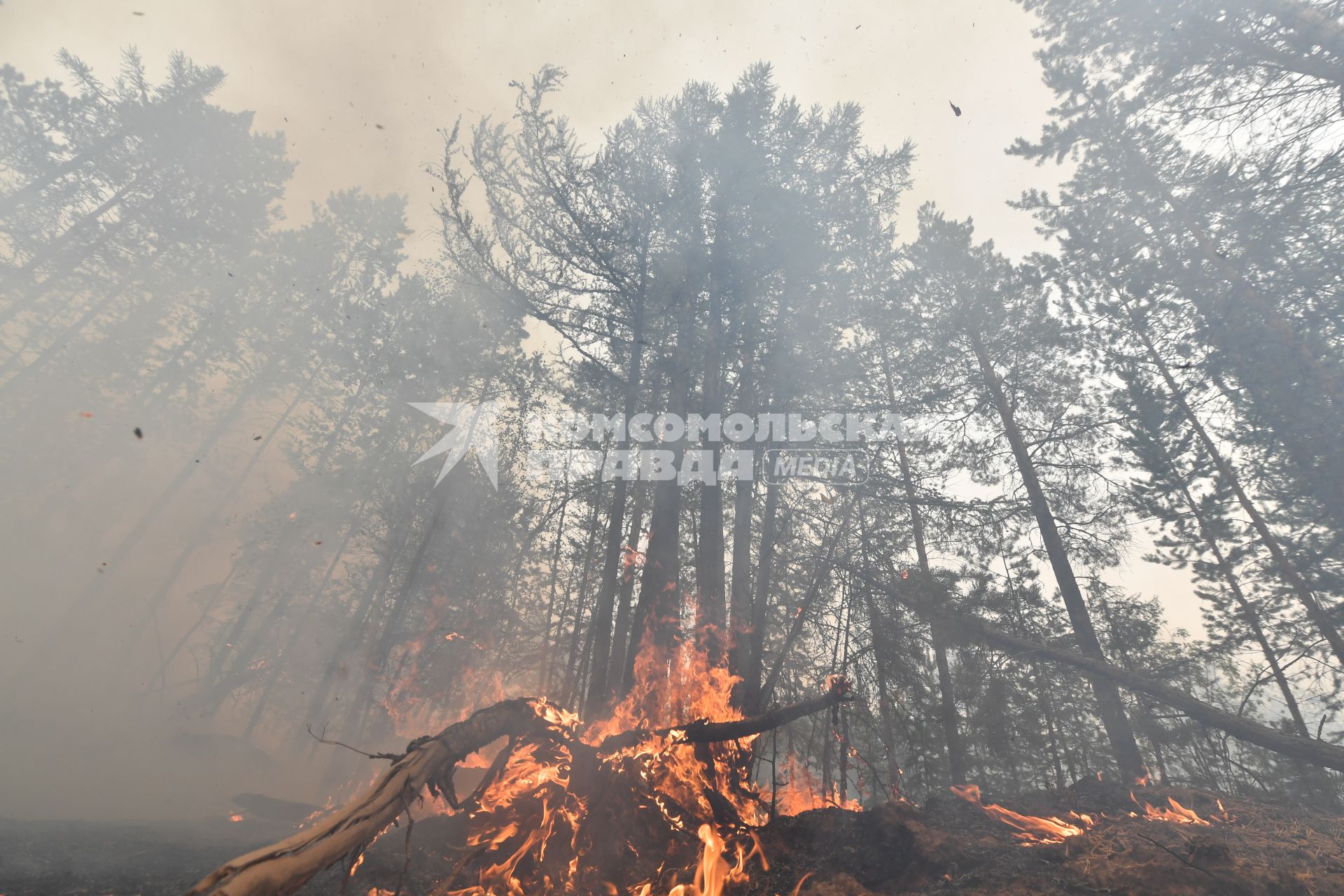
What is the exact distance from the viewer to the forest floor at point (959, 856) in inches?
187

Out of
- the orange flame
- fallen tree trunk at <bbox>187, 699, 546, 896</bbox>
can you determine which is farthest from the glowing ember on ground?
fallen tree trunk at <bbox>187, 699, 546, 896</bbox>

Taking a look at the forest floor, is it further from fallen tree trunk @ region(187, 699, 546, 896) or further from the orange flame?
fallen tree trunk @ region(187, 699, 546, 896)

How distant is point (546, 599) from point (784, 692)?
14.0m

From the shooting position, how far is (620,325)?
13641 millimetres

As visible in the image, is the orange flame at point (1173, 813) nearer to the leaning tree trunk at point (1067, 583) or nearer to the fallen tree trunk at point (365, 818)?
the leaning tree trunk at point (1067, 583)

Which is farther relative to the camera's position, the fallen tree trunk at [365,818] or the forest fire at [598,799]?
the forest fire at [598,799]

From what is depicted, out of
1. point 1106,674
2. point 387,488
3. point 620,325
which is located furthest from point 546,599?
point 1106,674
